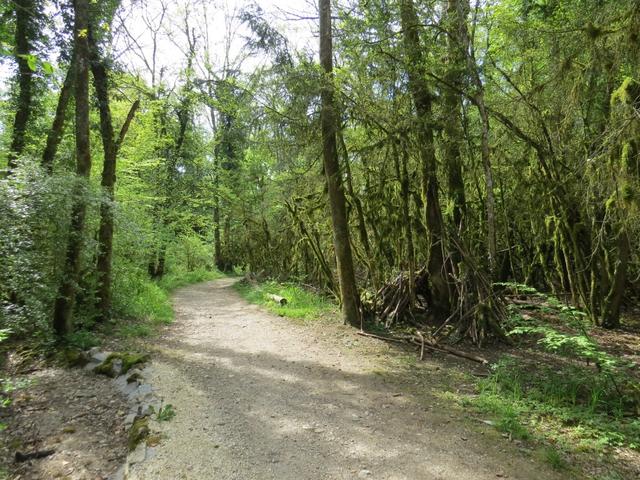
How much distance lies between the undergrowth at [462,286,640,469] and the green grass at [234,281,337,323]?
509cm

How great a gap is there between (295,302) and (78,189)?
660 cm

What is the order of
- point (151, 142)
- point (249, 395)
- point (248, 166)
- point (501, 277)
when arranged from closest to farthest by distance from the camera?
point (249, 395) < point (501, 277) < point (151, 142) < point (248, 166)

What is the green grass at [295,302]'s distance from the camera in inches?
396

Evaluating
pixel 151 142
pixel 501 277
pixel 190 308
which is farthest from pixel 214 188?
pixel 501 277

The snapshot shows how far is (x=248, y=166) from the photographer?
1956cm

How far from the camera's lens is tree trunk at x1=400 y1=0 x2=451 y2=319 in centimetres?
670

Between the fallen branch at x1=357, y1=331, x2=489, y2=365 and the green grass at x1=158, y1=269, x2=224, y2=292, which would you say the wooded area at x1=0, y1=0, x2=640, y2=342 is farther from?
the green grass at x1=158, y1=269, x2=224, y2=292

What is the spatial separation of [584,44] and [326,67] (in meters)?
4.61

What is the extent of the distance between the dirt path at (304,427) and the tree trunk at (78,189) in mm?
1920

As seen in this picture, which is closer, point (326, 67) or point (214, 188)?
point (326, 67)

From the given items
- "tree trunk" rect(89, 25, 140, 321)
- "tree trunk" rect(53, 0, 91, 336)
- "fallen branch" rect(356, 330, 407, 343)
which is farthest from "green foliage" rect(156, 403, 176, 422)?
"tree trunk" rect(89, 25, 140, 321)

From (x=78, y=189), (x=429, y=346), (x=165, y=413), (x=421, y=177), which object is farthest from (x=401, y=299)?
(x=78, y=189)

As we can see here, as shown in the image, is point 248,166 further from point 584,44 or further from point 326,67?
point 584,44

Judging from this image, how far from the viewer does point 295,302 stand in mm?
11422
